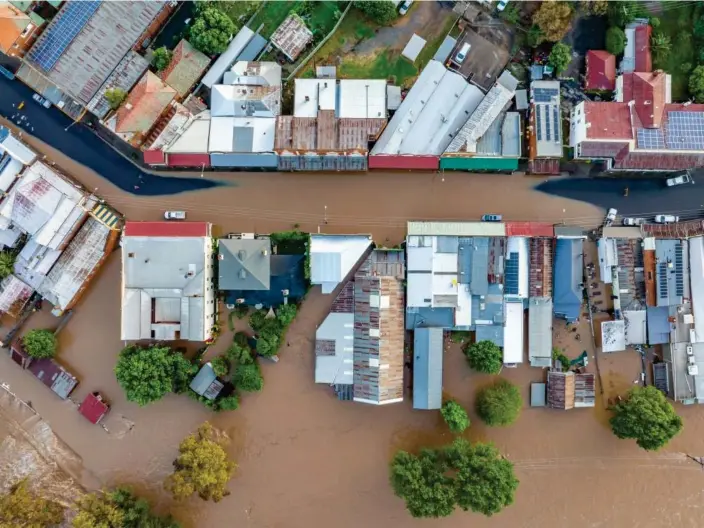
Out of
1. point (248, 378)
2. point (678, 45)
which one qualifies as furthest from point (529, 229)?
point (248, 378)

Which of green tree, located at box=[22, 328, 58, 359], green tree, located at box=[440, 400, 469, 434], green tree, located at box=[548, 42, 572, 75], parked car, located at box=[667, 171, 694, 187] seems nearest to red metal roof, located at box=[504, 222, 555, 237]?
parked car, located at box=[667, 171, 694, 187]

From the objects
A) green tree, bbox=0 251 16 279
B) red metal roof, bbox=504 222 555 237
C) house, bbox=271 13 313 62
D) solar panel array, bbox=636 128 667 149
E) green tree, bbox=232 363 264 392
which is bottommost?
green tree, bbox=232 363 264 392

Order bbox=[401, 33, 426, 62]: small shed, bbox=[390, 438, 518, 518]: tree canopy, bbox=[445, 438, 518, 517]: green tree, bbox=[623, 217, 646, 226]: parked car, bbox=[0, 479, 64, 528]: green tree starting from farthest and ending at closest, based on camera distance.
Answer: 1. bbox=[623, 217, 646, 226]: parked car
2. bbox=[401, 33, 426, 62]: small shed
3. bbox=[0, 479, 64, 528]: green tree
4. bbox=[390, 438, 518, 518]: tree canopy
5. bbox=[445, 438, 518, 517]: green tree

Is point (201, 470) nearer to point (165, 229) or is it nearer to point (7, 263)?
point (165, 229)

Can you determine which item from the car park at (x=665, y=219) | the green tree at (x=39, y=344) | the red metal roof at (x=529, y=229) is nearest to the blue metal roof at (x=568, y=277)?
the red metal roof at (x=529, y=229)

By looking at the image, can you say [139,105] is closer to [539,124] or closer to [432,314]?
[432,314]

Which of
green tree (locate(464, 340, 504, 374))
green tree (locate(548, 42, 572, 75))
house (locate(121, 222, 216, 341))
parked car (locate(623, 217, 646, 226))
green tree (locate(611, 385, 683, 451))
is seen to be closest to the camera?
green tree (locate(611, 385, 683, 451))

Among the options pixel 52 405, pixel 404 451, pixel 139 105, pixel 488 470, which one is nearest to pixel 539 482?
pixel 488 470

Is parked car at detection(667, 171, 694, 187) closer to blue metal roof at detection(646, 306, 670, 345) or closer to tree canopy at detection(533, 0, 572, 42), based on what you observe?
blue metal roof at detection(646, 306, 670, 345)
